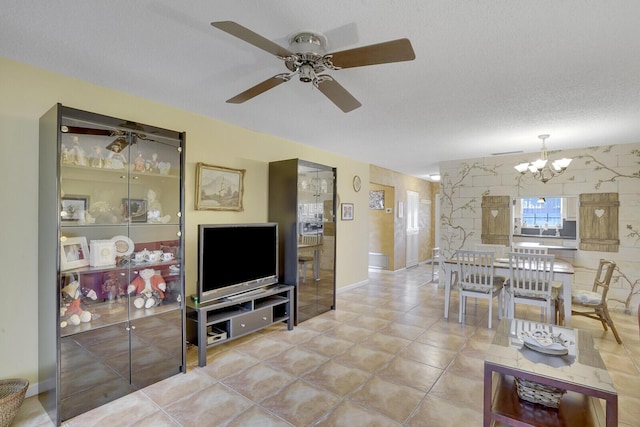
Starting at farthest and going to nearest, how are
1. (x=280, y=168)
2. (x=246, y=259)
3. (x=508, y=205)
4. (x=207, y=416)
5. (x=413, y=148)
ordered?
(x=508, y=205)
(x=413, y=148)
(x=280, y=168)
(x=246, y=259)
(x=207, y=416)

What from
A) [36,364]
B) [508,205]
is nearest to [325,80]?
[36,364]

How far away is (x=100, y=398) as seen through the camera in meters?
2.28

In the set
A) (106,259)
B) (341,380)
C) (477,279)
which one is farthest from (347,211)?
(106,259)

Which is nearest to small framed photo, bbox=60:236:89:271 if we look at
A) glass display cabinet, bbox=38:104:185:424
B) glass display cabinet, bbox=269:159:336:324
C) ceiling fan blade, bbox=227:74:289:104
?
glass display cabinet, bbox=38:104:185:424

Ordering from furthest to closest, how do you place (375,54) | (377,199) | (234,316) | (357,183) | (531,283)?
1. (377,199)
2. (357,183)
3. (531,283)
4. (234,316)
5. (375,54)

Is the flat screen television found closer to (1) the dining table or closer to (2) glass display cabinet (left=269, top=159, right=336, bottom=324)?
(2) glass display cabinet (left=269, top=159, right=336, bottom=324)

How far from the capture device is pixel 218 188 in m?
3.55

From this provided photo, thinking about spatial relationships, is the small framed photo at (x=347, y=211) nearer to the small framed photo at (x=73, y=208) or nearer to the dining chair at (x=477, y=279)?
the dining chair at (x=477, y=279)

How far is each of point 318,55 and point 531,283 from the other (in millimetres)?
3654

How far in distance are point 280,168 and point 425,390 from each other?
9.38ft

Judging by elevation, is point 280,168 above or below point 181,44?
below

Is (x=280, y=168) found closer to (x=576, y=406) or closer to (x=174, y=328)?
(x=174, y=328)

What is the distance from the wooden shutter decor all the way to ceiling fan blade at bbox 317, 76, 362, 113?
4.67 metres

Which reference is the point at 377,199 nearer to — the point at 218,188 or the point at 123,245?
the point at 218,188
